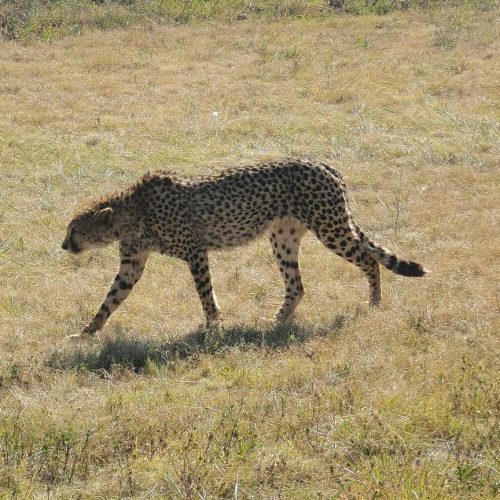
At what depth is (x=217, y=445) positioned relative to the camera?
4.86 m

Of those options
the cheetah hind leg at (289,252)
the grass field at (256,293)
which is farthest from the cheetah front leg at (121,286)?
the cheetah hind leg at (289,252)

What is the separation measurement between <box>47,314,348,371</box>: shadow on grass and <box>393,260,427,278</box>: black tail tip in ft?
1.85

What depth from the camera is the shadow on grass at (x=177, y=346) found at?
6.39 meters

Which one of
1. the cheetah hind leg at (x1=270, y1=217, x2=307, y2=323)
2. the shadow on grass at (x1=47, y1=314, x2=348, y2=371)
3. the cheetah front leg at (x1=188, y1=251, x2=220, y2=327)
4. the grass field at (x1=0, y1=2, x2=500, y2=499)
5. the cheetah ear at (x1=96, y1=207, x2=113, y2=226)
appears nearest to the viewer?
the grass field at (x1=0, y1=2, x2=500, y2=499)

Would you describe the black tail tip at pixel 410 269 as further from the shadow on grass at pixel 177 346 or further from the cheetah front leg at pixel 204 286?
the cheetah front leg at pixel 204 286

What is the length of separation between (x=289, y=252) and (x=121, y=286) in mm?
1264

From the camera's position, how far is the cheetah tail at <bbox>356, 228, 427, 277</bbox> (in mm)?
7184

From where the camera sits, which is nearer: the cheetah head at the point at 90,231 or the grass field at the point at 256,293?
the grass field at the point at 256,293

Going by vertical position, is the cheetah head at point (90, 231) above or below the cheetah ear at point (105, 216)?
below

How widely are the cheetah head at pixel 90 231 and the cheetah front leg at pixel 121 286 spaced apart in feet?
0.62

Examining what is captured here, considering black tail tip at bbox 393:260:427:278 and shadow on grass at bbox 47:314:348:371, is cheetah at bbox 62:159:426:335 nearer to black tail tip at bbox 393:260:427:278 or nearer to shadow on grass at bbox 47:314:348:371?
black tail tip at bbox 393:260:427:278

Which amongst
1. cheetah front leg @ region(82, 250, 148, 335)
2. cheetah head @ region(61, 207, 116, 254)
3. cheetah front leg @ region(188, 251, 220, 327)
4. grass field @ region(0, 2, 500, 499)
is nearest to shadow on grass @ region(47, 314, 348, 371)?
grass field @ region(0, 2, 500, 499)

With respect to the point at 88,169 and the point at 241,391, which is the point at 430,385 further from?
the point at 88,169

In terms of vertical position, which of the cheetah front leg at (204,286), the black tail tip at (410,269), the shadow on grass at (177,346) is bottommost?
the shadow on grass at (177,346)
